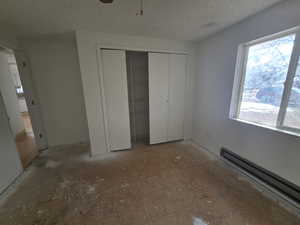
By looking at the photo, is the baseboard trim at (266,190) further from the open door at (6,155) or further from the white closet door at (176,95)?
the open door at (6,155)

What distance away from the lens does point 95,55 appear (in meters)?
2.19

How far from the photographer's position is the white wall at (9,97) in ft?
10.2

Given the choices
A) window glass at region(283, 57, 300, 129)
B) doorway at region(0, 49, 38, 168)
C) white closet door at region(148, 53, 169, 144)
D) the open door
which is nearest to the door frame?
doorway at region(0, 49, 38, 168)

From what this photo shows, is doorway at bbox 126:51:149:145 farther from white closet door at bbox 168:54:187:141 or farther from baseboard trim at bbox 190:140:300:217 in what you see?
baseboard trim at bbox 190:140:300:217

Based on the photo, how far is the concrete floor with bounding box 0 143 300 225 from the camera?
1308 mm

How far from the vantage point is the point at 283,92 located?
4.91 feet

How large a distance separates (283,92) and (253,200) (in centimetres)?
136

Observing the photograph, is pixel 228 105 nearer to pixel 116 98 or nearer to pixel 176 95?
pixel 176 95

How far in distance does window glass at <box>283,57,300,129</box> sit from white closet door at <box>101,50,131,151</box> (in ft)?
7.82

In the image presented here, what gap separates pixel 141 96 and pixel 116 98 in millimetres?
863

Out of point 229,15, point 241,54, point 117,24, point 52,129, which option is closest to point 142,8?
point 117,24

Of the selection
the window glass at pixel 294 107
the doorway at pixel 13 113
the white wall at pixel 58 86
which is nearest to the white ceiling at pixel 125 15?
the white wall at pixel 58 86

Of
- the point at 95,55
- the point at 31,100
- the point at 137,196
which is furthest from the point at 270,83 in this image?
the point at 31,100

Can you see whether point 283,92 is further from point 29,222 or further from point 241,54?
point 29,222
